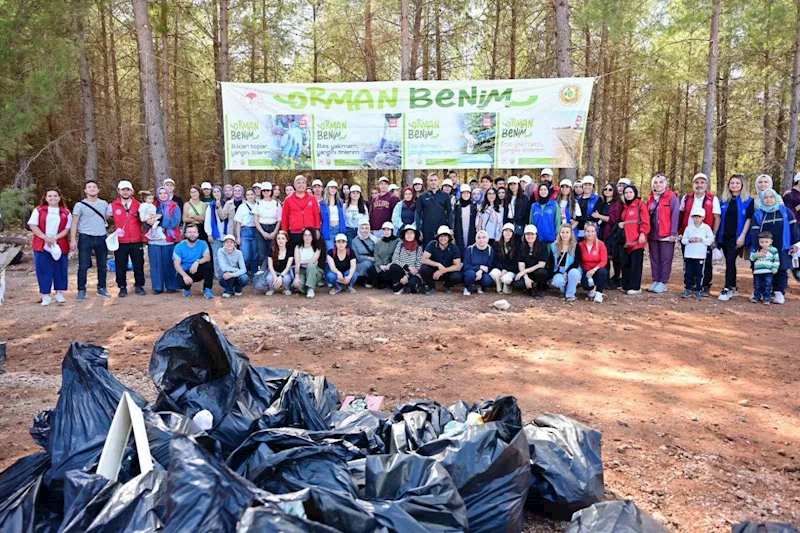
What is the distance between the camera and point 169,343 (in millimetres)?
2967

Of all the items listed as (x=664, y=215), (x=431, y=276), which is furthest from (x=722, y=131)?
(x=431, y=276)

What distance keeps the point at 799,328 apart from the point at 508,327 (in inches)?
126

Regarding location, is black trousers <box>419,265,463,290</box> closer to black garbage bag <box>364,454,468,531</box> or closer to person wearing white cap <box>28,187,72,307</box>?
person wearing white cap <box>28,187,72,307</box>

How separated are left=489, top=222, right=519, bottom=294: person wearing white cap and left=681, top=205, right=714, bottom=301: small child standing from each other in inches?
92.9

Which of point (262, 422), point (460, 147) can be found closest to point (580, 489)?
point (262, 422)

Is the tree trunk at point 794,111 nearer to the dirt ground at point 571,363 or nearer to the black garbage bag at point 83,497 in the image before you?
the dirt ground at point 571,363

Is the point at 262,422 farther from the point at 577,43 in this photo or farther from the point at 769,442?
the point at 577,43

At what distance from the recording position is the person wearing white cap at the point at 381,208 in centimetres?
895

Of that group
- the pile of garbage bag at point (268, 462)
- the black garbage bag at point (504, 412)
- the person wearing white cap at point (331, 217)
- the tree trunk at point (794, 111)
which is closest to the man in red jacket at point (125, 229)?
the person wearing white cap at point (331, 217)

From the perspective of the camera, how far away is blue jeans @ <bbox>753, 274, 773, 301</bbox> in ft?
24.6

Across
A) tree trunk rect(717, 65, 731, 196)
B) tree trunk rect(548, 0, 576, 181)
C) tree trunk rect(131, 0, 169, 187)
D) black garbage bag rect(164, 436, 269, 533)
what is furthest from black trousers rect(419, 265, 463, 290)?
tree trunk rect(717, 65, 731, 196)

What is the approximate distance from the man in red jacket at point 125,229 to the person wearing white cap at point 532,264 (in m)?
5.48

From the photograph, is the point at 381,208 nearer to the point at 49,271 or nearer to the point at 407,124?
the point at 407,124

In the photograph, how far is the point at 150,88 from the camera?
35.2 ft
